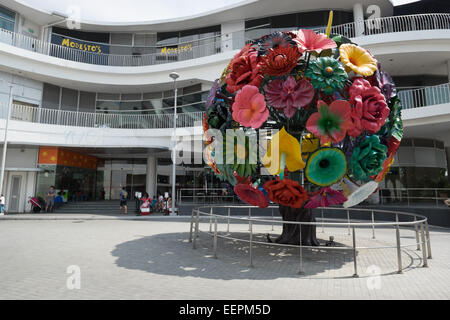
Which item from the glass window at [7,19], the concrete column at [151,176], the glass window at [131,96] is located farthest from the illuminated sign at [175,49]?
the glass window at [7,19]

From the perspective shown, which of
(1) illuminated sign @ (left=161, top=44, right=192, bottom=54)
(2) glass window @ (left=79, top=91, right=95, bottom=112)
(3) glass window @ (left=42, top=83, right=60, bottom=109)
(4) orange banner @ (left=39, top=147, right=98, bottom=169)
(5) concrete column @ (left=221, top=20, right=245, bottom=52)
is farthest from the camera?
(2) glass window @ (left=79, top=91, right=95, bottom=112)

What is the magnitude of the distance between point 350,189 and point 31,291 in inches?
251

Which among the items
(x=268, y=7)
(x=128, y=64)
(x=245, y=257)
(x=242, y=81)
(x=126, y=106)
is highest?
(x=268, y=7)

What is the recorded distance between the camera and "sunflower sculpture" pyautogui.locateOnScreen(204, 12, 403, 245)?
589 cm

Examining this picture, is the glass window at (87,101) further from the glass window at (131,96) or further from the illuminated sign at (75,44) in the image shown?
the illuminated sign at (75,44)

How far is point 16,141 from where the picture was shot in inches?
686

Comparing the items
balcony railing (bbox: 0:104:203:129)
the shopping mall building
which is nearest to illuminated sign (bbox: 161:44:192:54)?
the shopping mall building

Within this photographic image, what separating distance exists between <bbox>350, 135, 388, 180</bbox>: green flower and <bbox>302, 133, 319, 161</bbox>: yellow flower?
132 centimetres

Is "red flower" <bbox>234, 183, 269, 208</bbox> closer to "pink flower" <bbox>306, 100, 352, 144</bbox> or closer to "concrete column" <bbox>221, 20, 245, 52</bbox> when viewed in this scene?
"pink flower" <bbox>306, 100, 352, 144</bbox>

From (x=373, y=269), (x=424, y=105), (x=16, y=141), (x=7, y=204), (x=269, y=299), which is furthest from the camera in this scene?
(x=7, y=204)

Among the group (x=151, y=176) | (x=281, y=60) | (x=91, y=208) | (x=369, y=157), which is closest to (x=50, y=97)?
(x=91, y=208)

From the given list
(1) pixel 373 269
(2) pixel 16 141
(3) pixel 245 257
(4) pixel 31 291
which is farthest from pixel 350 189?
(2) pixel 16 141

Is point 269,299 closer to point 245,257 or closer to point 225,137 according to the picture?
point 245,257

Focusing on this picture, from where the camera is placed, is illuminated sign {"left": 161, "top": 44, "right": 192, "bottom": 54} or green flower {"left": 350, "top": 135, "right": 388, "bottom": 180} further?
illuminated sign {"left": 161, "top": 44, "right": 192, "bottom": 54}
